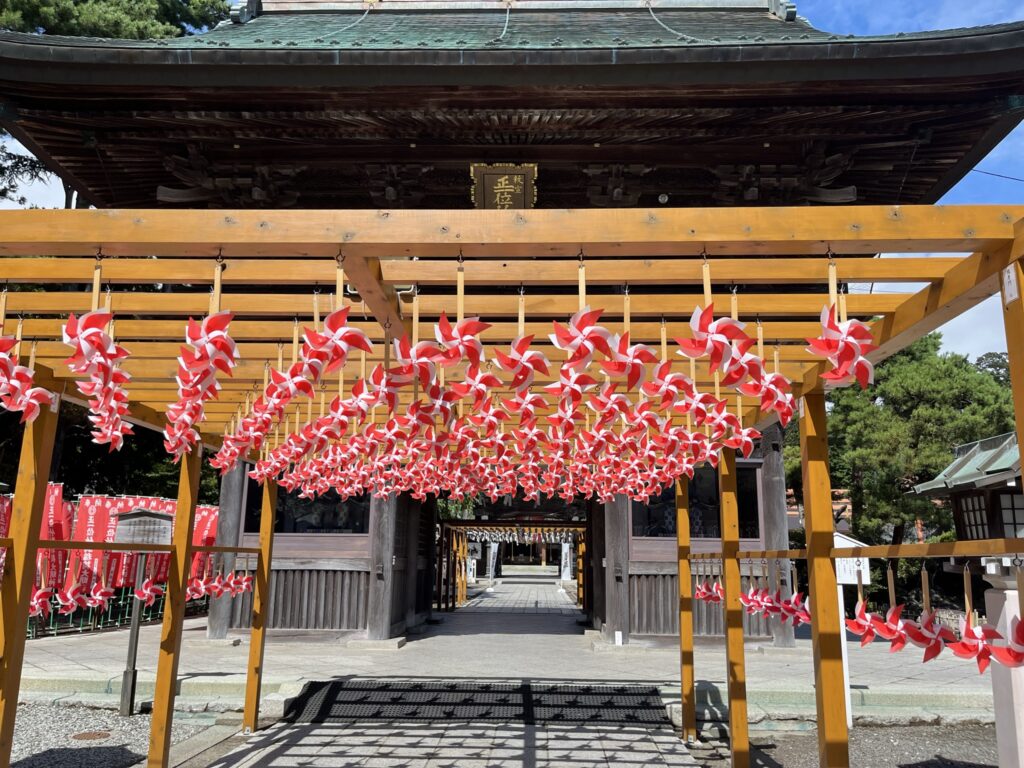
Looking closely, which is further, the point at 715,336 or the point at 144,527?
the point at 144,527

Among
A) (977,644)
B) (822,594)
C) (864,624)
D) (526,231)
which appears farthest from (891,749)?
(526,231)

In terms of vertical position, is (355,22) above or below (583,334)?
above

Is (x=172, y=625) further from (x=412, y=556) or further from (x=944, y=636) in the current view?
(x=412, y=556)

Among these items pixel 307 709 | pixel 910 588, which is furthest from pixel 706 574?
pixel 910 588

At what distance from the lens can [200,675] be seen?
283 inches

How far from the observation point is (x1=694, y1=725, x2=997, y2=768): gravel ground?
557 cm

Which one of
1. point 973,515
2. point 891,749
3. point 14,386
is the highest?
point 14,386

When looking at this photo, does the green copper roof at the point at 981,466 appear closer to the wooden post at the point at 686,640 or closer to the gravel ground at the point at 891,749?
the gravel ground at the point at 891,749

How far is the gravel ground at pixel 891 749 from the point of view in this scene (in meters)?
5.57

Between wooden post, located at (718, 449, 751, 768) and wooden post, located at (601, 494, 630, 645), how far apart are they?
442 centimetres

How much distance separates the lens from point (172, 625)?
4887 millimetres

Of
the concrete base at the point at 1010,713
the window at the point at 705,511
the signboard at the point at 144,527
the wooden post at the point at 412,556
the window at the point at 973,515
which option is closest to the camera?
the concrete base at the point at 1010,713

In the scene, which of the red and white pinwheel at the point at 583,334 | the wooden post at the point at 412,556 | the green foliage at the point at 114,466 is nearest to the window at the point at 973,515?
the wooden post at the point at 412,556

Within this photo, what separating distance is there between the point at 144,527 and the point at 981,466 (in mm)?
14099
